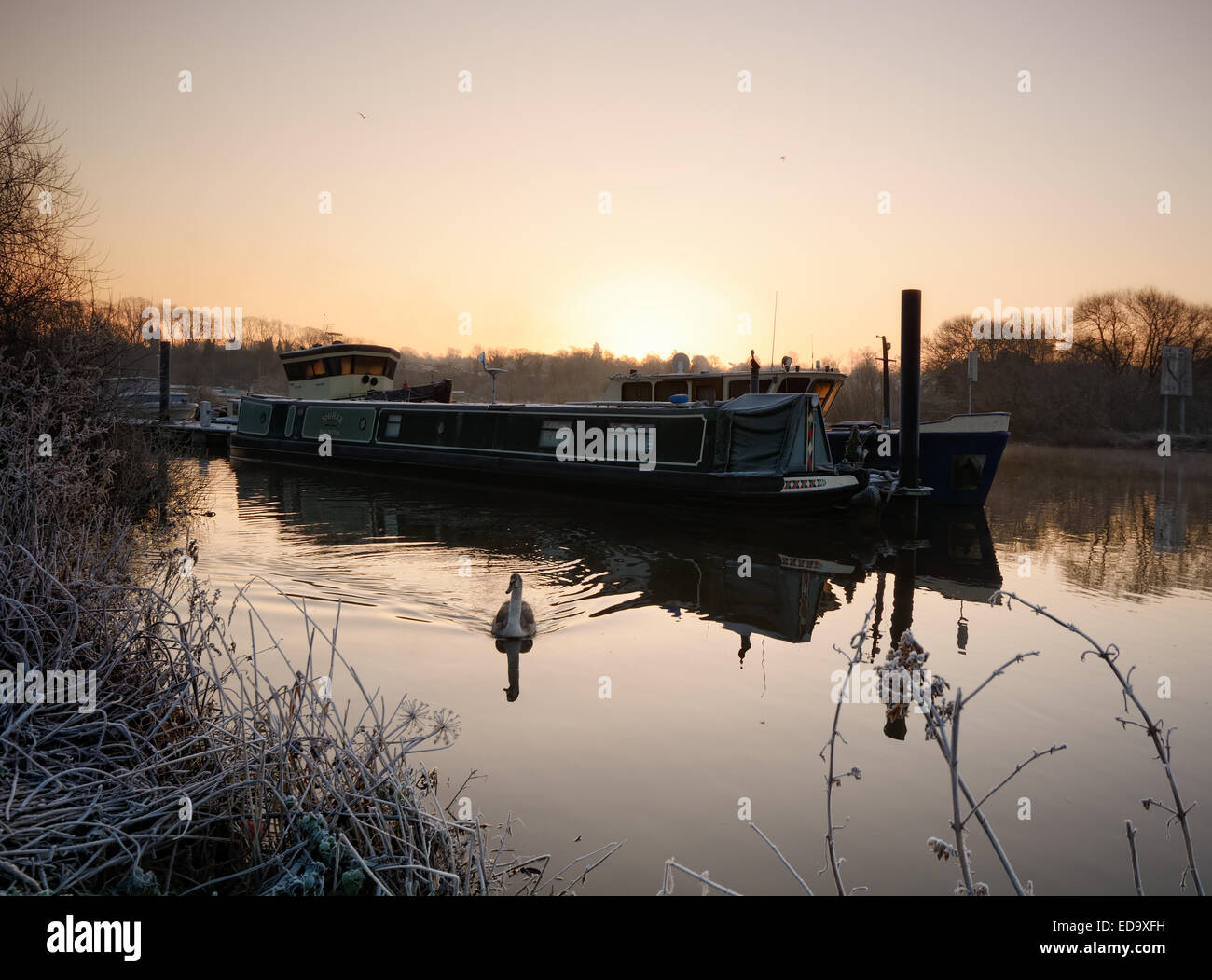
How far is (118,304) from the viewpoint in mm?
12281

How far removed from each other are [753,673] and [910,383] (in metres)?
10.1

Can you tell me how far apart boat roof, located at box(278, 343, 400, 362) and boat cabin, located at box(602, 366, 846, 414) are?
10.5m

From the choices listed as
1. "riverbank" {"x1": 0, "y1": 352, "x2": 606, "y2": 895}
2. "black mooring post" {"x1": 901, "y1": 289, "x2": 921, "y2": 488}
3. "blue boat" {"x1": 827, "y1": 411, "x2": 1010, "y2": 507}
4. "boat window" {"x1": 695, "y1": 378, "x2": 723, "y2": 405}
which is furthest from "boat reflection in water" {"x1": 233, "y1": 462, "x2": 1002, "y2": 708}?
"boat window" {"x1": 695, "y1": 378, "x2": 723, "y2": 405}

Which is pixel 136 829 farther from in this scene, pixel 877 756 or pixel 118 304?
pixel 118 304

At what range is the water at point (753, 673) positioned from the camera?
4469 millimetres

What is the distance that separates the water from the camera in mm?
4469

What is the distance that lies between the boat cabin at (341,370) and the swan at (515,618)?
2173 cm

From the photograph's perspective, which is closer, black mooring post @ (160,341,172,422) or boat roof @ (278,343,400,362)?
boat roof @ (278,343,400,362)

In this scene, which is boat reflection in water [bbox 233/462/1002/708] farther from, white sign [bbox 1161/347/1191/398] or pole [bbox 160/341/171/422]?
white sign [bbox 1161/347/1191/398]

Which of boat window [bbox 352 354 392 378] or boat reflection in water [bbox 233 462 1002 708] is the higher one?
boat window [bbox 352 354 392 378]

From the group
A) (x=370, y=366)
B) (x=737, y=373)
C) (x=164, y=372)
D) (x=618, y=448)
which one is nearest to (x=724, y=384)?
(x=737, y=373)

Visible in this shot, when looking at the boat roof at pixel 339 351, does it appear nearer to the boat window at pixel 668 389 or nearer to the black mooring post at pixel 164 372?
the black mooring post at pixel 164 372
